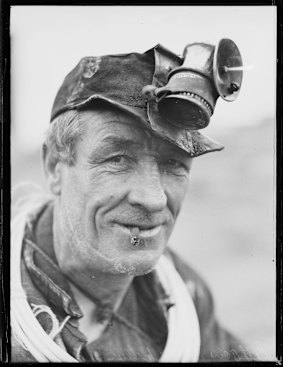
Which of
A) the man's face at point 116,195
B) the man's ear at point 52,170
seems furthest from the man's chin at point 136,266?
the man's ear at point 52,170

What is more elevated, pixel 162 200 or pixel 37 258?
pixel 162 200

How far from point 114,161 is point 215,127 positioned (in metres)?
0.44

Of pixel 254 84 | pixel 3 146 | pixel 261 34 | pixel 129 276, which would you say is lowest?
pixel 129 276

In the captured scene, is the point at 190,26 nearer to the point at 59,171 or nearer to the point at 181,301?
the point at 59,171

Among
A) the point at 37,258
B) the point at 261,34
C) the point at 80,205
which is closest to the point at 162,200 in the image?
the point at 80,205

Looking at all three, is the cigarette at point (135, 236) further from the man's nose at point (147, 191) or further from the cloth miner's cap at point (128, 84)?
the cloth miner's cap at point (128, 84)

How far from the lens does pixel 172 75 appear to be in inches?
104

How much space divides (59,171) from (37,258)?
362mm

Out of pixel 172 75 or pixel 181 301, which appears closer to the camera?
pixel 172 75

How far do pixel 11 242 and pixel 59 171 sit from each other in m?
0.35

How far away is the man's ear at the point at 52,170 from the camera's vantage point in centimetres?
278

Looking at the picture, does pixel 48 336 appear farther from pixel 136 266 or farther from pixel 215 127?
pixel 215 127

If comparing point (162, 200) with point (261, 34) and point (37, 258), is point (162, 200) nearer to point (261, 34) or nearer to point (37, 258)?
point (37, 258)
